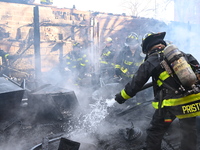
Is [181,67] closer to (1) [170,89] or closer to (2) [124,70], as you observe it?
(1) [170,89]

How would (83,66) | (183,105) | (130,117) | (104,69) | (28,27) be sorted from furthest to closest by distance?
(28,27) < (83,66) < (104,69) < (130,117) < (183,105)

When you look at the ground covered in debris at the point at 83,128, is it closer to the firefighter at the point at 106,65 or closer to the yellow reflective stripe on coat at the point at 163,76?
the yellow reflective stripe on coat at the point at 163,76

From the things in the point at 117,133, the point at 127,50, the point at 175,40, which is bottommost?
the point at 117,133

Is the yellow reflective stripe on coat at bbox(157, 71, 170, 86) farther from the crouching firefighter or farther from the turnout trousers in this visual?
the turnout trousers

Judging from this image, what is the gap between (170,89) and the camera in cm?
236

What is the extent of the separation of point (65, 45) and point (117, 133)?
32.6 ft

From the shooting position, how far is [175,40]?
14.6 meters

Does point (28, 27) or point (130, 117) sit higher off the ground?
point (28, 27)

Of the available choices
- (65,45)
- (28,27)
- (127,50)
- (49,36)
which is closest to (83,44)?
(65,45)

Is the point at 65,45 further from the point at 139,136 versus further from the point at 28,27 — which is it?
the point at 139,136

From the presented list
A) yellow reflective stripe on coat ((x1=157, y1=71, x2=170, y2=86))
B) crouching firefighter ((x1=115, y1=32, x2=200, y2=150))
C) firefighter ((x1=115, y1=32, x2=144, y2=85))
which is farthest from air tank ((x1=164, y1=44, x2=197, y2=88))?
firefighter ((x1=115, y1=32, x2=144, y2=85))

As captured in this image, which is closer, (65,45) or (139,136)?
(139,136)

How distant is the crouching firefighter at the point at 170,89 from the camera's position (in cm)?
221

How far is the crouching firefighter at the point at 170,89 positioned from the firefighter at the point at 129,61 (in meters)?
3.37
